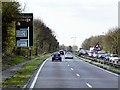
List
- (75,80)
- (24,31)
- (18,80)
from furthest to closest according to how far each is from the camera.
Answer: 1. (24,31)
2. (75,80)
3. (18,80)

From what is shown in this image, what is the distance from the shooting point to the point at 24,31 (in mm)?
39688

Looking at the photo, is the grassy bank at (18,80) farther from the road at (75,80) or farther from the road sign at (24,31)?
the road sign at (24,31)

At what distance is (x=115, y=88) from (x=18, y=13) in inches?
658

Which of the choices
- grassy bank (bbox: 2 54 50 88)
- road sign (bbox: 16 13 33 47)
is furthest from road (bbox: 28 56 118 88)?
road sign (bbox: 16 13 33 47)

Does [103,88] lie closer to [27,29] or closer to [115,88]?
[115,88]

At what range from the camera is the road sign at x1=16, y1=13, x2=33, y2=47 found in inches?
1554

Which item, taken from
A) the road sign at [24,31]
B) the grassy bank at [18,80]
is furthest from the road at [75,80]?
the road sign at [24,31]

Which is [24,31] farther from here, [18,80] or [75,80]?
[18,80]

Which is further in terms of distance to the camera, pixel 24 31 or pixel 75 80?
pixel 24 31

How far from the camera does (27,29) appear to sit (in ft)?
130

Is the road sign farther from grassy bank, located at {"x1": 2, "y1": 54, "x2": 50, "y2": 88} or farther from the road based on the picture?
the road

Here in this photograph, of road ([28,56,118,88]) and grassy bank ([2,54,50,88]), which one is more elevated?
grassy bank ([2,54,50,88])

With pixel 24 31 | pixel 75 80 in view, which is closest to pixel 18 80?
pixel 75 80

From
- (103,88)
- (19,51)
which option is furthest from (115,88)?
(19,51)
